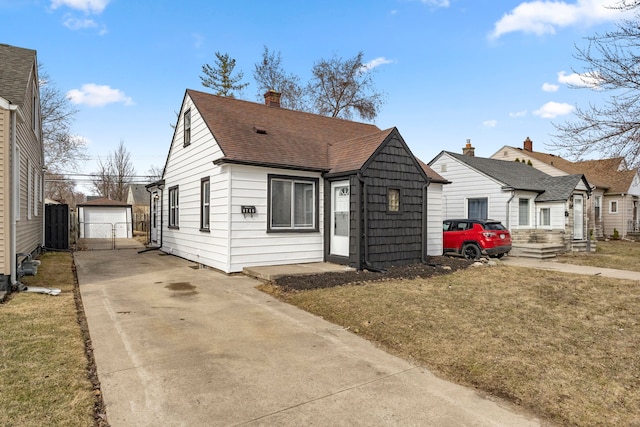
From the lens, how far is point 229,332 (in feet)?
16.1

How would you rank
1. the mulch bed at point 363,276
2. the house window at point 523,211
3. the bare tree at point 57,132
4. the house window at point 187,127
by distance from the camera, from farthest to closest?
the bare tree at point 57,132
the house window at point 523,211
the house window at point 187,127
the mulch bed at point 363,276

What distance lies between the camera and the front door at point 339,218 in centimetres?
1023

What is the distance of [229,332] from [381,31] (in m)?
13.2

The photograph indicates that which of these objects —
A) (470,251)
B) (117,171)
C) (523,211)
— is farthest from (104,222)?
(523,211)

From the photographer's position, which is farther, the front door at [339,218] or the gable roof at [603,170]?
the gable roof at [603,170]

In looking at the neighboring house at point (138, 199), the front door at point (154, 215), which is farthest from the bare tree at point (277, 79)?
the neighboring house at point (138, 199)

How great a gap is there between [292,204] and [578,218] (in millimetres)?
15934

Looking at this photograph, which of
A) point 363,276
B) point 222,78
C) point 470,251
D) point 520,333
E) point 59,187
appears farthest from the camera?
point 59,187

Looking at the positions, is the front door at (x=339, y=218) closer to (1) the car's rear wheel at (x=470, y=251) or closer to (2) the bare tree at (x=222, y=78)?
(1) the car's rear wheel at (x=470, y=251)

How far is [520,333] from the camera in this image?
484cm

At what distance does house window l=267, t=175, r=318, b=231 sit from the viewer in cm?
1008

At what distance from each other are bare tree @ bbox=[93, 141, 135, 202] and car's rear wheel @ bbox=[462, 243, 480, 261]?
4328 cm

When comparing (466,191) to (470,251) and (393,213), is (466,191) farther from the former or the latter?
(393,213)

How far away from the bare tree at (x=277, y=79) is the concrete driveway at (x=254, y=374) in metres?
23.1
